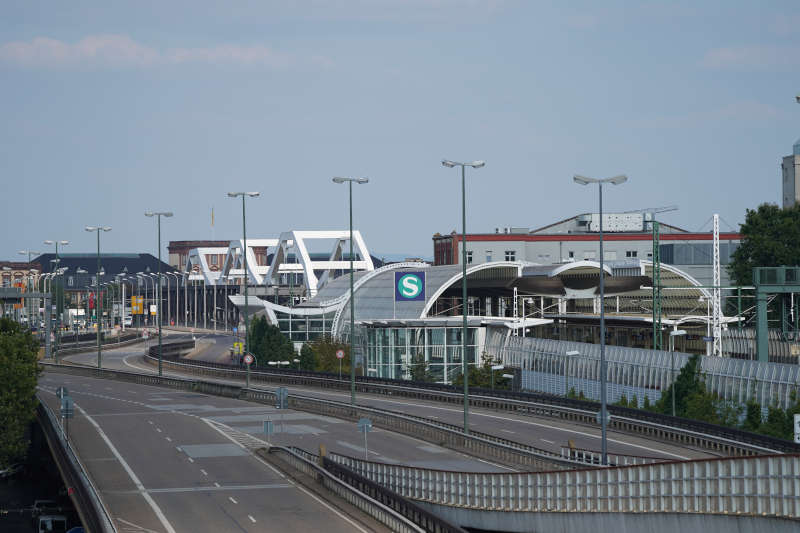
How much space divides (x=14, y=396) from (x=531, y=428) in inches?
1385

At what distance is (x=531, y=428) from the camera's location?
68.5 metres

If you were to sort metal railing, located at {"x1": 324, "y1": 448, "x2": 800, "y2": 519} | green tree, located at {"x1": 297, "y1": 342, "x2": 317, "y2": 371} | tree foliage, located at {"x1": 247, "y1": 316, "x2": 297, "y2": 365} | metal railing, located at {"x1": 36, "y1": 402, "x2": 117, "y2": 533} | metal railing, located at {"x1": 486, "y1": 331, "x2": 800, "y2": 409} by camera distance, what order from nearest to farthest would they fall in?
metal railing, located at {"x1": 324, "y1": 448, "x2": 800, "y2": 519} < metal railing, located at {"x1": 36, "y1": 402, "x2": 117, "y2": 533} < metal railing, located at {"x1": 486, "y1": 331, "x2": 800, "y2": 409} < green tree, located at {"x1": 297, "y1": 342, "x2": 317, "y2": 371} < tree foliage, located at {"x1": 247, "y1": 316, "x2": 297, "y2": 365}

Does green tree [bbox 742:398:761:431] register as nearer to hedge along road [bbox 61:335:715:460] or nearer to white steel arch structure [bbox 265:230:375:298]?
hedge along road [bbox 61:335:715:460]

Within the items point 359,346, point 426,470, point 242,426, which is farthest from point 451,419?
point 359,346

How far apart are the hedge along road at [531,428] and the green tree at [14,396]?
2233 cm

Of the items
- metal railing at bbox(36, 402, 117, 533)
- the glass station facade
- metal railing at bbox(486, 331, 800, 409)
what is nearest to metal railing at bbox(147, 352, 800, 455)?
metal railing at bbox(486, 331, 800, 409)

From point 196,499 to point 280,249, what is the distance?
496ft

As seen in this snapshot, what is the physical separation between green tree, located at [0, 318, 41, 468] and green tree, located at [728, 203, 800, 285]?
72142 mm

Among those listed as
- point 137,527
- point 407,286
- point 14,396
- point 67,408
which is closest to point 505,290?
point 407,286

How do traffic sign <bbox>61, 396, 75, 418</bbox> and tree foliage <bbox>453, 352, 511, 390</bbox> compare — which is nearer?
traffic sign <bbox>61, 396, 75, 418</bbox>

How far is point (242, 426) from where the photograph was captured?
7112cm

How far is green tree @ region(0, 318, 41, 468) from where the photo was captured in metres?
77.7

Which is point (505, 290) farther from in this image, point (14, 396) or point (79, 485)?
point (79, 485)

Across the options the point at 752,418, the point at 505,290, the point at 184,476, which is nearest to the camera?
the point at 184,476
